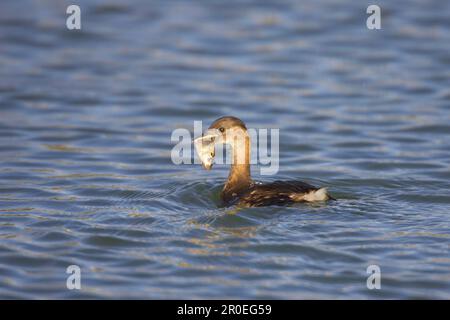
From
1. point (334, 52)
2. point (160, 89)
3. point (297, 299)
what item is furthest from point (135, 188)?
point (334, 52)

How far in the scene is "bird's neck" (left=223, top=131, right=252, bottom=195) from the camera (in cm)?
1008

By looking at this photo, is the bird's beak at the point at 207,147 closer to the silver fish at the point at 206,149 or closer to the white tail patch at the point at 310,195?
the silver fish at the point at 206,149

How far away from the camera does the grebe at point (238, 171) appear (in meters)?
9.45

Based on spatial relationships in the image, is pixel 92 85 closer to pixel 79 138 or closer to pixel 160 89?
pixel 160 89

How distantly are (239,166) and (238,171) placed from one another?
56 millimetres

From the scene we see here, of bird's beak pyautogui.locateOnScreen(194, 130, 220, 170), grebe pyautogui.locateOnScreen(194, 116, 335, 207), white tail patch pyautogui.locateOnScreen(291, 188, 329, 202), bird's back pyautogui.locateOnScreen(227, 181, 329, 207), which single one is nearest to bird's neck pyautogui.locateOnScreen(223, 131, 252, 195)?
grebe pyautogui.locateOnScreen(194, 116, 335, 207)

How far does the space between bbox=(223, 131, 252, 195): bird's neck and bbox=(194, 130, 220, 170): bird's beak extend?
0.74 feet

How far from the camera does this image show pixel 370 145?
1284 centimetres

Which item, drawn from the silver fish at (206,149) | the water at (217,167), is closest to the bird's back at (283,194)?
the water at (217,167)

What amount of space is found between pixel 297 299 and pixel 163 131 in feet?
20.6

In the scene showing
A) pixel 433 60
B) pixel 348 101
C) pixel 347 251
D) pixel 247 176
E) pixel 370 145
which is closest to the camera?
pixel 347 251

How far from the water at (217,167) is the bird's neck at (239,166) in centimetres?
35

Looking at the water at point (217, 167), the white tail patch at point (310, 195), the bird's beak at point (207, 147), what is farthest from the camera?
the bird's beak at point (207, 147)

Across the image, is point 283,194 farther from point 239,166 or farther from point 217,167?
point 217,167
